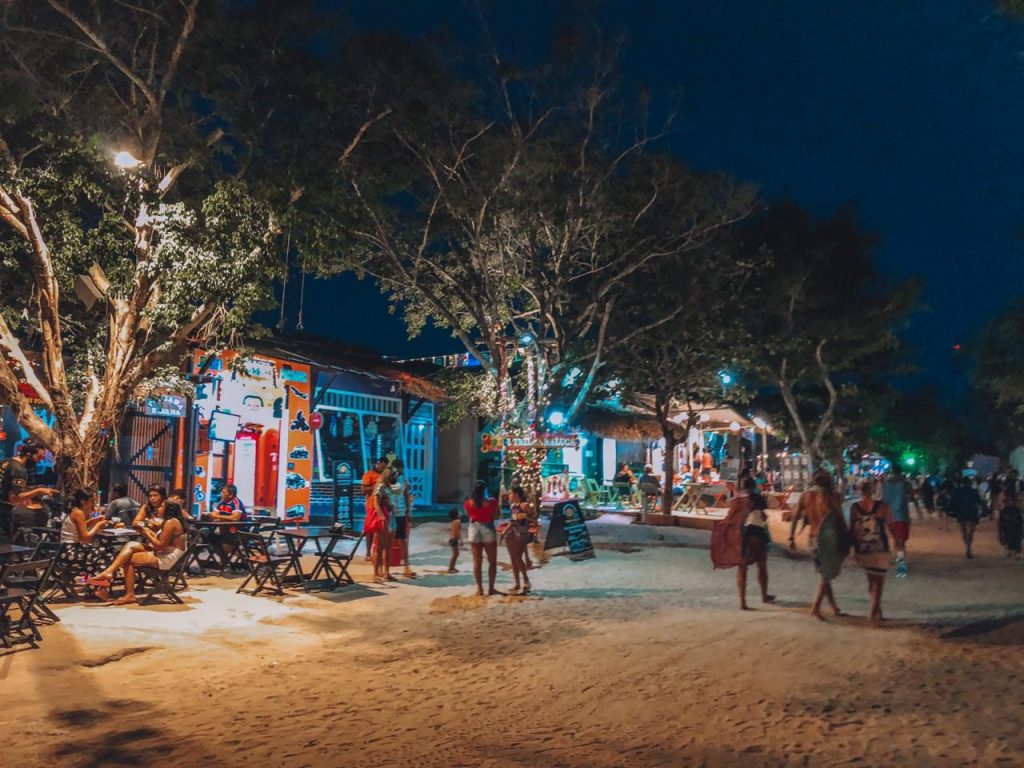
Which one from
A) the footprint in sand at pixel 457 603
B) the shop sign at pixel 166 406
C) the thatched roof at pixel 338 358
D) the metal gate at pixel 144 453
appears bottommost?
the footprint in sand at pixel 457 603

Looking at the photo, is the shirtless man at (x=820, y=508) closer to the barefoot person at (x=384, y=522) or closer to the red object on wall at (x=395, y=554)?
the barefoot person at (x=384, y=522)

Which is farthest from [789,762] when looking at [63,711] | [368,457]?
[368,457]

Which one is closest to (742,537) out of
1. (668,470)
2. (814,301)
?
(668,470)

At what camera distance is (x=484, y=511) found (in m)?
10.2

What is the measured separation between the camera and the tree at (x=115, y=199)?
1016 centimetres

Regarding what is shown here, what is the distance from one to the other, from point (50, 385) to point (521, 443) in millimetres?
7895

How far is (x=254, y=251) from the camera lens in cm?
1086

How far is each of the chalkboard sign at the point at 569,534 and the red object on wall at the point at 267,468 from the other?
6.37 metres

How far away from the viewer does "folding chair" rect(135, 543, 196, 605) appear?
9219 mm

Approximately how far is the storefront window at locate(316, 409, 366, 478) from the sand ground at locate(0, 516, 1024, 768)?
27.9 ft

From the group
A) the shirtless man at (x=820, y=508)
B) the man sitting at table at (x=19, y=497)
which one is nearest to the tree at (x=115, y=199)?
the man sitting at table at (x=19, y=497)

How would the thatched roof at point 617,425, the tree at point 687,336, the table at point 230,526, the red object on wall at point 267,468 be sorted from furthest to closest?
the thatched roof at point 617,425 → the tree at point 687,336 → the red object on wall at point 267,468 → the table at point 230,526

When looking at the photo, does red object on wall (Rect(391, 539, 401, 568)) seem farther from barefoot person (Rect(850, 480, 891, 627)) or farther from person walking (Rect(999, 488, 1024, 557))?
person walking (Rect(999, 488, 1024, 557))

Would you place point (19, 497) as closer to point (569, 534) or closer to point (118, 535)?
point (118, 535)
